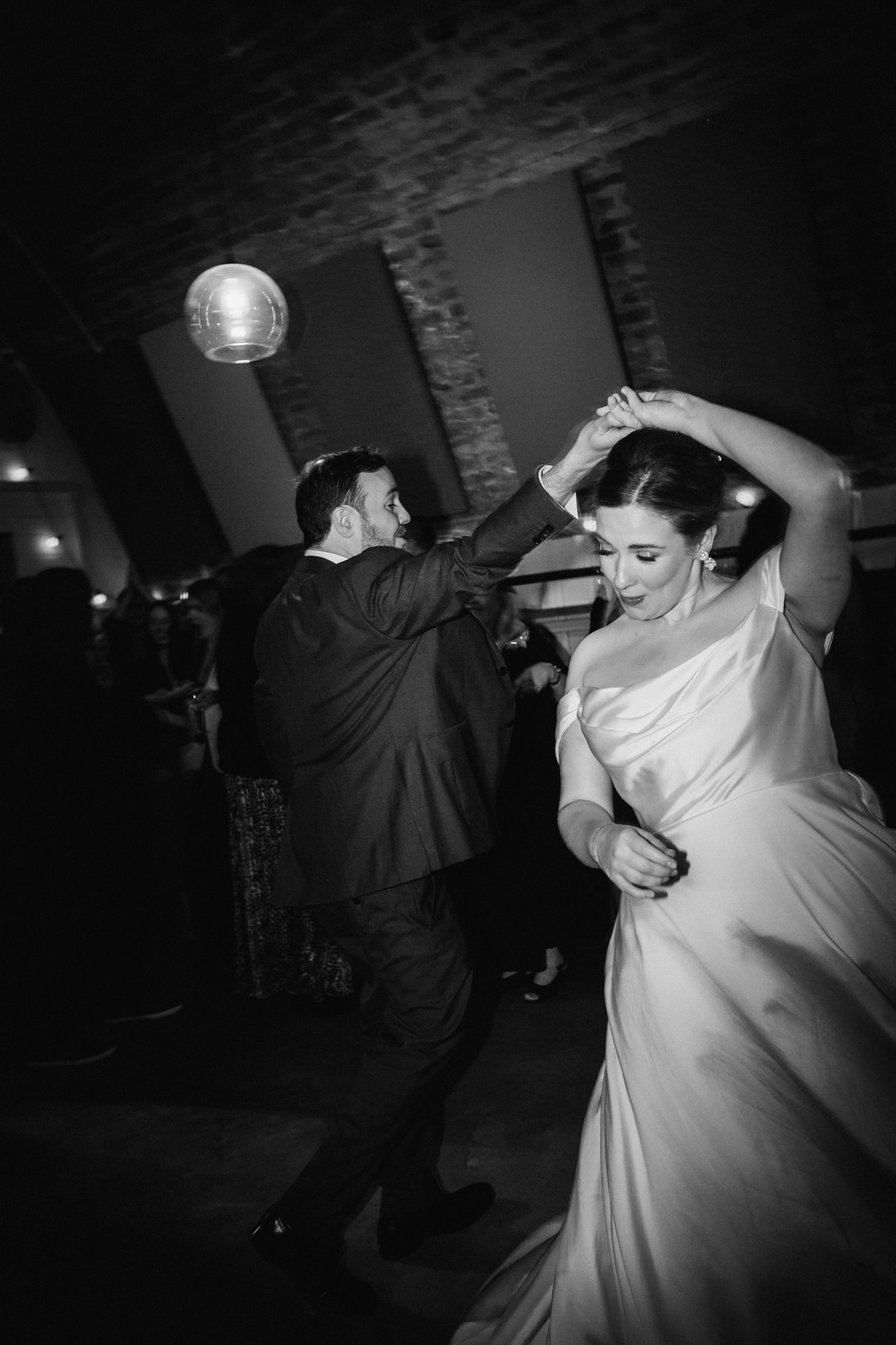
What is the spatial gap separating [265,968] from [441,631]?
1956 mm

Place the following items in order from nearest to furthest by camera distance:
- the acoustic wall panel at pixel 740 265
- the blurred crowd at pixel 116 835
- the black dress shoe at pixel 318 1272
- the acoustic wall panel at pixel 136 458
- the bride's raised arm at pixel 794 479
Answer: the bride's raised arm at pixel 794 479
the black dress shoe at pixel 318 1272
the blurred crowd at pixel 116 835
the acoustic wall panel at pixel 740 265
the acoustic wall panel at pixel 136 458

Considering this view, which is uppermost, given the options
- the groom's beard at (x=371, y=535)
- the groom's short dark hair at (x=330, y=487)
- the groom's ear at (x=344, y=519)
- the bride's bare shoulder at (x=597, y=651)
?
the groom's short dark hair at (x=330, y=487)

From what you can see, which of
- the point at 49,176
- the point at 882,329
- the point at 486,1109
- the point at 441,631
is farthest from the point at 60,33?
the point at 486,1109

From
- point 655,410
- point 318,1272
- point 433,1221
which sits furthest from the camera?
point 433,1221

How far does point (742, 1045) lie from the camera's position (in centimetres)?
132

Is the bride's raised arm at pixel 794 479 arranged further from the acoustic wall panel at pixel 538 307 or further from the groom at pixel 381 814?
the acoustic wall panel at pixel 538 307

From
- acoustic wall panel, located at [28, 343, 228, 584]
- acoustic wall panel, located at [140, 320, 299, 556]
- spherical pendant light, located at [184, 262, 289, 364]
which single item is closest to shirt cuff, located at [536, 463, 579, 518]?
spherical pendant light, located at [184, 262, 289, 364]

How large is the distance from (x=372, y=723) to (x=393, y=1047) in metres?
0.64

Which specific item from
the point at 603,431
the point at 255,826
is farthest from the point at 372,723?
the point at 255,826

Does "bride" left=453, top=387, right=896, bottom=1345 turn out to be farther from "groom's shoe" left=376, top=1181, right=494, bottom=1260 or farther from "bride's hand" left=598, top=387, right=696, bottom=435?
"groom's shoe" left=376, top=1181, right=494, bottom=1260

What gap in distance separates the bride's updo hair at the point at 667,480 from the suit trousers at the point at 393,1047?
0.88m

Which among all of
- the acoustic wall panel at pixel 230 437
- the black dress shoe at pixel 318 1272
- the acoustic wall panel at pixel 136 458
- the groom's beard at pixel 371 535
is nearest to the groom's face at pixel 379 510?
the groom's beard at pixel 371 535

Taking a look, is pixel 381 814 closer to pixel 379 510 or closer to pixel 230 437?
pixel 379 510

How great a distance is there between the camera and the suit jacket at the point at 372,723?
189 centimetres
